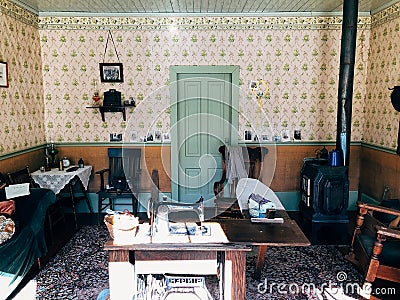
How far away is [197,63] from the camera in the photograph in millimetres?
5184

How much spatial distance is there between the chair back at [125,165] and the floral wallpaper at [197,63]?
0.25 meters

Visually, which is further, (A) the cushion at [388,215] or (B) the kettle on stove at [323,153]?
(B) the kettle on stove at [323,153]

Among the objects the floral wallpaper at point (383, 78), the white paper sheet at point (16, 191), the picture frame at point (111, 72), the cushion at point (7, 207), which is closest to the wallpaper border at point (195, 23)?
the floral wallpaper at point (383, 78)

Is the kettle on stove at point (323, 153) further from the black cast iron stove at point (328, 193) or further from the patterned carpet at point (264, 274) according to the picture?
the patterned carpet at point (264, 274)

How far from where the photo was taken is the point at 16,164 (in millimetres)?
4359

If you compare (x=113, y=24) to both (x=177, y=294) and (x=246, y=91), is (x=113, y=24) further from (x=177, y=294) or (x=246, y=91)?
(x=177, y=294)

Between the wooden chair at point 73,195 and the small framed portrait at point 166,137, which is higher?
the small framed portrait at point 166,137

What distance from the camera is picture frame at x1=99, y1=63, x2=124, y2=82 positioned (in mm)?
5152

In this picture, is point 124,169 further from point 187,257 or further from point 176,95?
point 187,257

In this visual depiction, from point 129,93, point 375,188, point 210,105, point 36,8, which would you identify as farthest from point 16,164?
point 375,188

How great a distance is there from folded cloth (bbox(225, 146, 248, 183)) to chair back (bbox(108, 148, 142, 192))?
132 cm

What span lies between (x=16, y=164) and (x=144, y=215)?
1805 mm

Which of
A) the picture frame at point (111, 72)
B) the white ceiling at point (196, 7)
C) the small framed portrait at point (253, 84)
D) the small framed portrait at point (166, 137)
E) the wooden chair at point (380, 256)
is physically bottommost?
the wooden chair at point (380, 256)

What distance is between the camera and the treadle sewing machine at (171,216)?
2.48m
